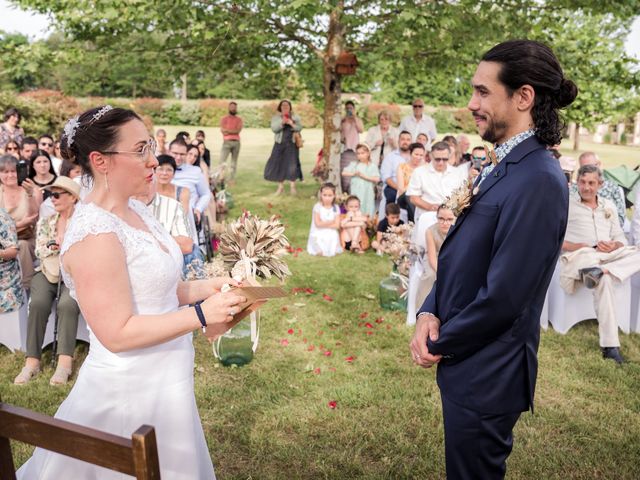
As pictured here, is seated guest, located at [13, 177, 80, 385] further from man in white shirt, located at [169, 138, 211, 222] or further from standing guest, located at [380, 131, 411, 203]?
standing guest, located at [380, 131, 411, 203]

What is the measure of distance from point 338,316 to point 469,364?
442 cm

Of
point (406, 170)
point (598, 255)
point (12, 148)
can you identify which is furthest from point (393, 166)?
point (12, 148)

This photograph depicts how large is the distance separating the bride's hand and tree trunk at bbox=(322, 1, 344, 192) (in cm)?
1081

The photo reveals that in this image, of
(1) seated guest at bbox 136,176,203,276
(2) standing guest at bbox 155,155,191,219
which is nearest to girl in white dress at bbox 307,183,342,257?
(2) standing guest at bbox 155,155,191,219

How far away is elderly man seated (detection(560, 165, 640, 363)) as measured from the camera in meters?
5.51

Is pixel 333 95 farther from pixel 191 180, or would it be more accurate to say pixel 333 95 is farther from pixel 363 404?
pixel 363 404

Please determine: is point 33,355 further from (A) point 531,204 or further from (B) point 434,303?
(A) point 531,204

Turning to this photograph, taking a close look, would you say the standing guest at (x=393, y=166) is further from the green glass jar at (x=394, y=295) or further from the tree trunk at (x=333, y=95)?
the green glass jar at (x=394, y=295)

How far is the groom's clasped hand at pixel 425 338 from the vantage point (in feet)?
7.29

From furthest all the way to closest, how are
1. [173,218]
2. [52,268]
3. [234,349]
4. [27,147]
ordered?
[27,147], [173,218], [234,349], [52,268]

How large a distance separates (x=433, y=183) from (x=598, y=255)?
2.84 metres

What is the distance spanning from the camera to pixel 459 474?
2.22 meters

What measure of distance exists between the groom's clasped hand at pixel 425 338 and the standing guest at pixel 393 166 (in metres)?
7.94

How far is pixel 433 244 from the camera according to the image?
600cm
